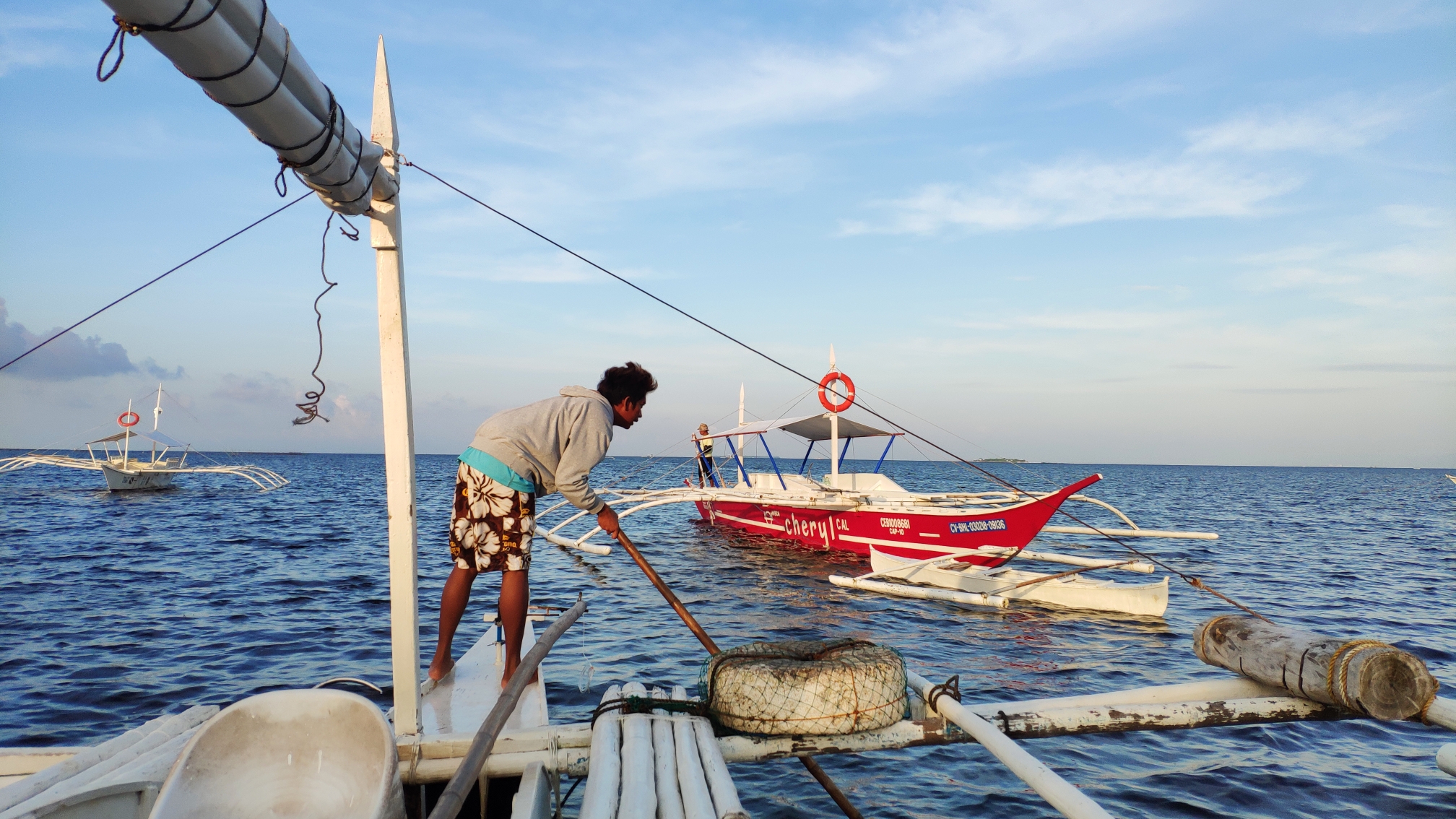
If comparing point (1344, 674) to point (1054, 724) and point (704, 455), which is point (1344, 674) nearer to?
point (1054, 724)

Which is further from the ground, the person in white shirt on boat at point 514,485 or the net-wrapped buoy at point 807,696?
the person in white shirt on boat at point 514,485

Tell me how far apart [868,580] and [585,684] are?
6429 millimetres

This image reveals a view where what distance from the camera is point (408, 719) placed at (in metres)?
3.09

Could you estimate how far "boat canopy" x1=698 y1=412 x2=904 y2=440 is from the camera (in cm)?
1828

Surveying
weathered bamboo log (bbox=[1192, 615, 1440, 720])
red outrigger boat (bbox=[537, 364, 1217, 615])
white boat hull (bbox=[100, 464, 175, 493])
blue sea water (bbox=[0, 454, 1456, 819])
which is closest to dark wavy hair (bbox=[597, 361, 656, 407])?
blue sea water (bbox=[0, 454, 1456, 819])

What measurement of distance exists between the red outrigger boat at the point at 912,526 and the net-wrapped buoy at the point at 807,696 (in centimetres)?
510

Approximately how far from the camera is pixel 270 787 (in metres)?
2.62

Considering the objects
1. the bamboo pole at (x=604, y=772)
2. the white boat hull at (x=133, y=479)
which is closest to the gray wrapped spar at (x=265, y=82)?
the bamboo pole at (x=604, y=772)

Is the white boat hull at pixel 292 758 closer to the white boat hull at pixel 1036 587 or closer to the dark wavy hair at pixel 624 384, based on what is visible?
the dark wavy hair at pixel 624 384

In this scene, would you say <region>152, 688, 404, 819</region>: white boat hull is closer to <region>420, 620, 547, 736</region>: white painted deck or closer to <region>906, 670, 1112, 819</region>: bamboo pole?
<region>420, 620, 547, 736</region>: white painted deck

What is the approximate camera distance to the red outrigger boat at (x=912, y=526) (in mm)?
11234

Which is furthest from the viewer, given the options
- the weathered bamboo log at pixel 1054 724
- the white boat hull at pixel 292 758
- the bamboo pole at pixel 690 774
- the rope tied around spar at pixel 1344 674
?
the rope tied around spar at pixel 1344 674

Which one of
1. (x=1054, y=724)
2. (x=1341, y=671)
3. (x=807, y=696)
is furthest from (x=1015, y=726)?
(x=1341, y=671)

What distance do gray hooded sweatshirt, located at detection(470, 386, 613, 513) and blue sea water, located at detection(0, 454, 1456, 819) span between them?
2572 millimetres
